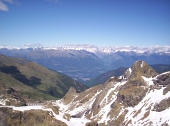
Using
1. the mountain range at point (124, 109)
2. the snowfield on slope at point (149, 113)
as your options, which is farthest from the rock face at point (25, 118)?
the snowfield on slope at point (149, 113)

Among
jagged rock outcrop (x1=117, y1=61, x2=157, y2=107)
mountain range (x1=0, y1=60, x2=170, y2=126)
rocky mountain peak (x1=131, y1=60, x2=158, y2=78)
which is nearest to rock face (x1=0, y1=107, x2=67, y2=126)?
mountain range (x1=0, y1=60, x2=170, y2=126)

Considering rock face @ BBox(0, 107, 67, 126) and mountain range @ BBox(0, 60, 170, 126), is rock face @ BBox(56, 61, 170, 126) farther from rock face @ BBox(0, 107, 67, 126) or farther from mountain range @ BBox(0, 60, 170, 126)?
rock face @ BBox(0, 107, 67, 126)

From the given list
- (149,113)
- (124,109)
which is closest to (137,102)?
(124,109)

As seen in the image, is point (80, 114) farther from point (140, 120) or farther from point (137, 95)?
point (140, 120)

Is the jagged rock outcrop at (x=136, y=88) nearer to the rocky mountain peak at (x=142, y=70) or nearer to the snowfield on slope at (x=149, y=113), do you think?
the rocky mountain peak at (x=142, y=70)

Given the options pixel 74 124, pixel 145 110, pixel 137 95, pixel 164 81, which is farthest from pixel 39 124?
pixel 164 81

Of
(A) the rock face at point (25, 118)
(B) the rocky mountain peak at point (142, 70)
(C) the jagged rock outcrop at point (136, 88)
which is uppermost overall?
(B) the rocky mountain peak at point (142, 70)

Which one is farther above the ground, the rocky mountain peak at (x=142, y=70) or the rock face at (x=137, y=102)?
the rocky mountain peak at (x=142, y=70)

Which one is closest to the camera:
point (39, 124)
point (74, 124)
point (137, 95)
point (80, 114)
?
point (39, 124)
